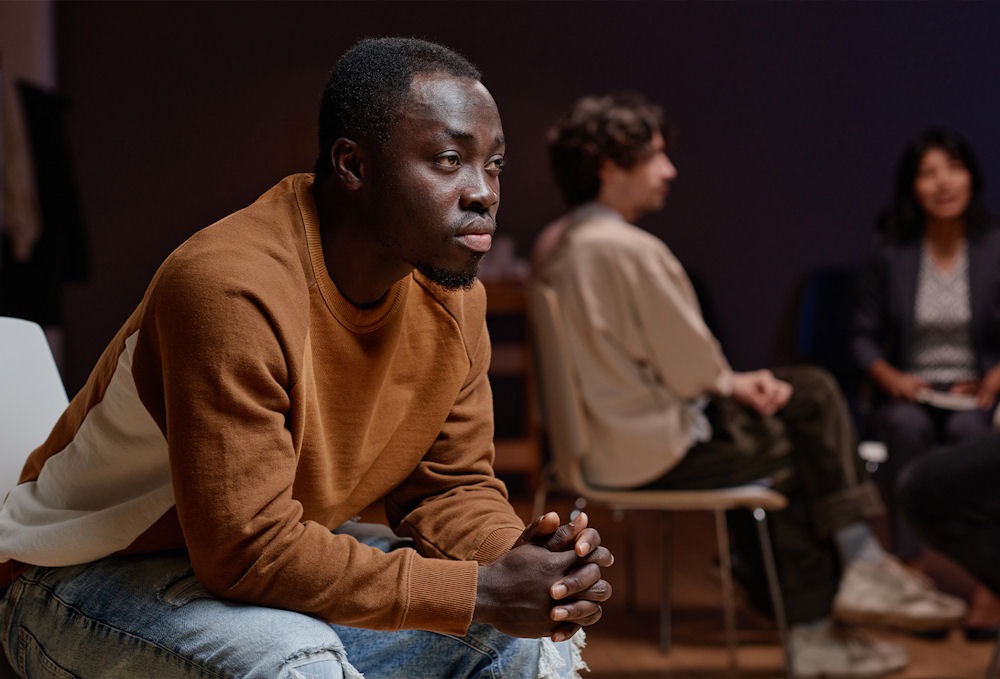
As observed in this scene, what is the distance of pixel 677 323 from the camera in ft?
9.27

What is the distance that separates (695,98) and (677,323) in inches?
118

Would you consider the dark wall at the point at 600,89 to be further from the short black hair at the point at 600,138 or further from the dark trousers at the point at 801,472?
the dark trousers at the point at 801,472

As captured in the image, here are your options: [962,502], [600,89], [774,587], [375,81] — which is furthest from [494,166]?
[600,89]

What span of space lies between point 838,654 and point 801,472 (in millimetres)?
433

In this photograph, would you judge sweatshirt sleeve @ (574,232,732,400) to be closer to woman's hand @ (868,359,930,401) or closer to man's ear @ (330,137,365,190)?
woman's hand @ (868,359,930,401)

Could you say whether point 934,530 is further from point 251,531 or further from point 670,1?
point 670,1

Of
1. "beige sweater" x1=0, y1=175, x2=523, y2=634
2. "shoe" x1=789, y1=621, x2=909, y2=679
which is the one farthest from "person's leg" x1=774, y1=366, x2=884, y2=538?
"beige sweater" x1=0, y1=175, x2=523, y2=634

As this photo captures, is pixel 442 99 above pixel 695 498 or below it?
above

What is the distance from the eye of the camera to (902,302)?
3922 millimetres

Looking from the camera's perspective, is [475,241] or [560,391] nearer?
[475,241]

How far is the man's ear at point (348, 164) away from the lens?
125 cm

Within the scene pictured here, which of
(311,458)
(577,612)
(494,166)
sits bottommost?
(577,612)

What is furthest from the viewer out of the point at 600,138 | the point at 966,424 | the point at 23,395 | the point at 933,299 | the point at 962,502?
the point at 933,299

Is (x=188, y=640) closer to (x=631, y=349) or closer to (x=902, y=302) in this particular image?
(x=631, y=349)
